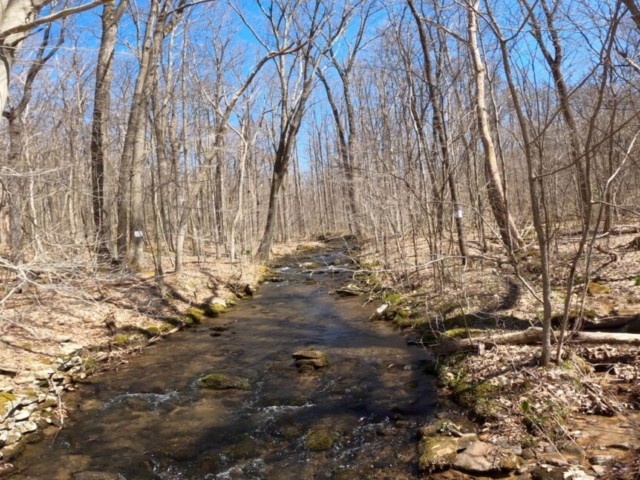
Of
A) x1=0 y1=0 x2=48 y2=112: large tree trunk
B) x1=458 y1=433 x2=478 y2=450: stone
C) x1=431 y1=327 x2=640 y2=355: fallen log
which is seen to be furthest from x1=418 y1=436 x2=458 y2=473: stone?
x1=0 y1=0 x2=48 y2=112: large tree trunk

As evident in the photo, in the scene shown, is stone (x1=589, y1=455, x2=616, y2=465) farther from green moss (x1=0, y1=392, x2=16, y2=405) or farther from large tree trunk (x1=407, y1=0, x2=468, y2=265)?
green moss (x1=0, y1=392, x2=16, y2=405)

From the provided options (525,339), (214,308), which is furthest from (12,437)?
(214,308)

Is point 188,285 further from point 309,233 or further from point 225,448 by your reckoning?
point 309,233

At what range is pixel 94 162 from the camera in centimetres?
1195

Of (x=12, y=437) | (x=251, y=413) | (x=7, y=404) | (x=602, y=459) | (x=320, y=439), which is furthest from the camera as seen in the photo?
(x=251, y=413)

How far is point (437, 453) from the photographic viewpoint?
172 inches

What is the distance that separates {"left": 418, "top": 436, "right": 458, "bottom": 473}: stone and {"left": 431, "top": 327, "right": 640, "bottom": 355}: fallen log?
215 cm

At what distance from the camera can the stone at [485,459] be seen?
4.05 m

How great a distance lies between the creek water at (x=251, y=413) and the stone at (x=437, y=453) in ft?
0.44

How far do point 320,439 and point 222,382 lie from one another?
239cm

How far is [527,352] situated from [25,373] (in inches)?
284

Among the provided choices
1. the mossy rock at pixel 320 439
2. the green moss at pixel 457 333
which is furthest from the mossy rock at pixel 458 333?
the mossy rock at pixel 320 439

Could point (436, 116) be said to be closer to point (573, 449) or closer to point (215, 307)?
point (215, 307)

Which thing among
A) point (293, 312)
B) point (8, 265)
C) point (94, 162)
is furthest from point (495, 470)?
point (94, 162)
